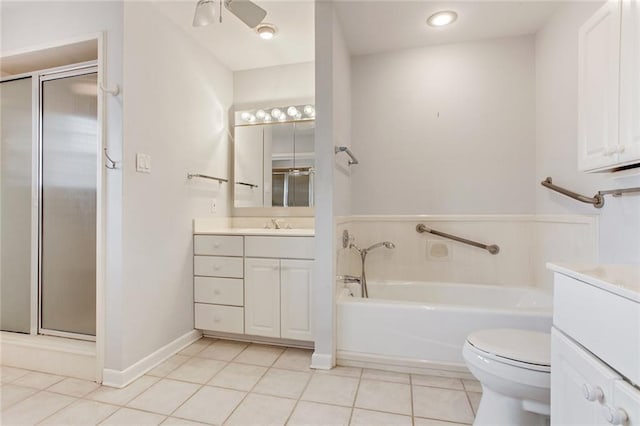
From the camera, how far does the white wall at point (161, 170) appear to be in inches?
70.4

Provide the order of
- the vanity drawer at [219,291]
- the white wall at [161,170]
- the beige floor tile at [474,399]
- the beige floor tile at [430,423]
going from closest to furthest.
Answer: the beige floor tile at [430,423]
the beige floor tile at [474,399]
the white wall at [161,170]
the vanity drawer at [219,291]

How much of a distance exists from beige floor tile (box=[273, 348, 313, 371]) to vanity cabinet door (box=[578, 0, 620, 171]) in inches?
75.0

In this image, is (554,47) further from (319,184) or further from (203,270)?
(203,270)

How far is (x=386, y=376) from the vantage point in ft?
6.02

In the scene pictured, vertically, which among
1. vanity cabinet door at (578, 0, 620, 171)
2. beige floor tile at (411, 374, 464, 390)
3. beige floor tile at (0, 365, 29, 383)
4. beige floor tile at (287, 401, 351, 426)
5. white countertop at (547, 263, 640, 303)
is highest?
vanity cabinet door at (578, 0, 620, 171)

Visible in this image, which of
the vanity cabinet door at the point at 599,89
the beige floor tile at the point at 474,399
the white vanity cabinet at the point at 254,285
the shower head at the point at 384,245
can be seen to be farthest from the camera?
the shower head at the point at 384,245

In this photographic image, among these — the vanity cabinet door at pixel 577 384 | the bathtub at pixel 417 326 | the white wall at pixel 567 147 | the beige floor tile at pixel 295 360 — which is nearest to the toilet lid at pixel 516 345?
the vanity cabinet door at pixel 577 384

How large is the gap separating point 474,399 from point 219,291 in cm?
178

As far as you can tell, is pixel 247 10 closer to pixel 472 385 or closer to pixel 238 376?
pixel 238 376

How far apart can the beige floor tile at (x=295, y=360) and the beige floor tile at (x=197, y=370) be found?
380mm

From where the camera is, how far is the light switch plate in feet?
6.03

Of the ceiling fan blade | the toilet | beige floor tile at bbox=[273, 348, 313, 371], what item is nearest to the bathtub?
beige floor tile at bbox=[273, 348, 313, 371]

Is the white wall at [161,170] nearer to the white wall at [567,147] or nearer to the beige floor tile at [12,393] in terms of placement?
the beige floor tile at [12,393]

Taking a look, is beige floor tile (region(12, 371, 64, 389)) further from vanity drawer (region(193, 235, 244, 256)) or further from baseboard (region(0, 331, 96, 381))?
vanity drawer (region(193, 235, 244, 256))
